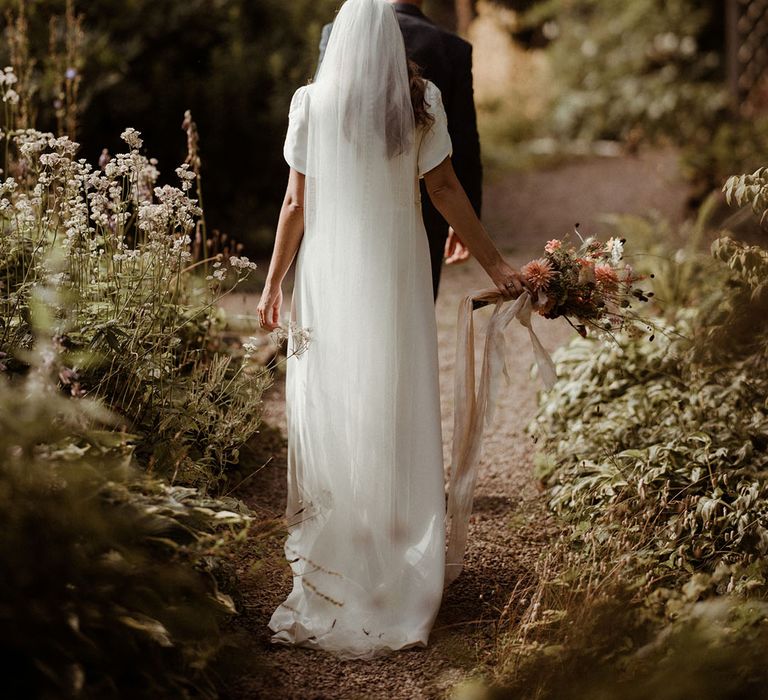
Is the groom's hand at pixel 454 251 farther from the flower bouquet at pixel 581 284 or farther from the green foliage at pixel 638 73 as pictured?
the green foliage at pixel 638 73

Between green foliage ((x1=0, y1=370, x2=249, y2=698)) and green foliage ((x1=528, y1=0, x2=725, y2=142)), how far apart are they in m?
10.6

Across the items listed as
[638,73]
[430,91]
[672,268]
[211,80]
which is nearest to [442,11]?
[638,73]

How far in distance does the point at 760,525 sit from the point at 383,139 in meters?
1.84

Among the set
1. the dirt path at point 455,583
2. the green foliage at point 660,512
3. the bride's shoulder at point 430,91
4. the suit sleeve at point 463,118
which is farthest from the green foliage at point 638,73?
the bride's shoulder at point 430,91

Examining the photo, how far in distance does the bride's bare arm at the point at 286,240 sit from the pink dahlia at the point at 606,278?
1.00m

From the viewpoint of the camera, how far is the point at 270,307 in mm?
3395

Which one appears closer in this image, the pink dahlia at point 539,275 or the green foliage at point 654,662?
the green foliage at point 654,662

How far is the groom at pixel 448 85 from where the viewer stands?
4109mm

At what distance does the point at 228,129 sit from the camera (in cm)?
794

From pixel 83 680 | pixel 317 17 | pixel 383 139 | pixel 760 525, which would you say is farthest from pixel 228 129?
pixel 83 680

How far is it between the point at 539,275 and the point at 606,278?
224mm

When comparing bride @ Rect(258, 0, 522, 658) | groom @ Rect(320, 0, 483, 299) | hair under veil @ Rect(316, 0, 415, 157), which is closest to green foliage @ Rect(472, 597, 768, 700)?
bride @ Rect(258, 0, 522, 658)

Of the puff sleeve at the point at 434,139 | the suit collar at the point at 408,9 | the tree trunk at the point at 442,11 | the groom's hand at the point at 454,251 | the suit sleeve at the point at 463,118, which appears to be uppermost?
the tree trunk at the point at 442,11

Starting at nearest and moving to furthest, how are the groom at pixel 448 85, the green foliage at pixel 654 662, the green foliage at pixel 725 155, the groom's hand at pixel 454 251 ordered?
1. the green foliage at pixel 654 662
2. the groom at pixel 448 85
3. the groom's hand at pixel 454 251
4. the green foliage at pixel 725 155
